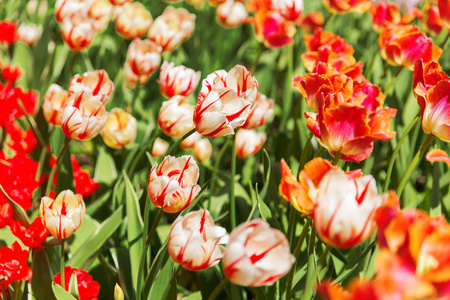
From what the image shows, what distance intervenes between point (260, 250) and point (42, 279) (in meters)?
0.54

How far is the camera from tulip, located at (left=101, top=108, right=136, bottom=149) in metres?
1.17

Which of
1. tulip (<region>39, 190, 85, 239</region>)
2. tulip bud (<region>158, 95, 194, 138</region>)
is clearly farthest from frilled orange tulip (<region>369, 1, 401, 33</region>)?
tulip (<region>39, 190, 85, 239</region>)

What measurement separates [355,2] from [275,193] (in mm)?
755

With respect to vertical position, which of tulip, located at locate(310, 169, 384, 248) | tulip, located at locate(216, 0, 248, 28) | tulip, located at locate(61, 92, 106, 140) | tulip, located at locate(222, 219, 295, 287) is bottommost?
tulip, located at locate(216, 0, 248, 28)

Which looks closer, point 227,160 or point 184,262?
point 184,262

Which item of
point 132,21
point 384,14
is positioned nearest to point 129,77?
point 132,21

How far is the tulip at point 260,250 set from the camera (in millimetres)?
553

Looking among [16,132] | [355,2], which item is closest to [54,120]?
[16,132]

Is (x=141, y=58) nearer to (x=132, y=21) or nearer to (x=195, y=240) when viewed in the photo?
(x=132, y=21)

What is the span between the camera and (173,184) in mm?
730

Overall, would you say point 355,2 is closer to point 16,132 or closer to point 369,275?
point 369,275

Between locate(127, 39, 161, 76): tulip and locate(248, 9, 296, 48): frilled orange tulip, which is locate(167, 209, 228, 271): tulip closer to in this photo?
locate(127, 39, 161, 76): tulip

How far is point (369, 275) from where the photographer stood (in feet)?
3.37

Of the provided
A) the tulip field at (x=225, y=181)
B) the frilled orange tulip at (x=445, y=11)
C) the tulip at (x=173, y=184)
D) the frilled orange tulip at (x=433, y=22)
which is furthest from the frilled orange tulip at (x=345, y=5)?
the tulip at (x=173, y=184)
